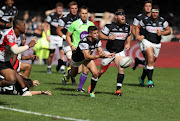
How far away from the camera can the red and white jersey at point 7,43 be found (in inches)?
401

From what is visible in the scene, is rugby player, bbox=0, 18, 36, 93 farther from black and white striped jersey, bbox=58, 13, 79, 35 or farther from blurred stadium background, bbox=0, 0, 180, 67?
blurred stadium background, bbox=0, 0, 180, 67

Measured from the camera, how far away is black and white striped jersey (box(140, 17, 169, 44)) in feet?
50.9

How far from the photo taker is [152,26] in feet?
51.0

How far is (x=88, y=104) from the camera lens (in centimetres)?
1039

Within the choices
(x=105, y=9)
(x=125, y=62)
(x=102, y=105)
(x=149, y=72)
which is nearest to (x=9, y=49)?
(x=102, y=105)

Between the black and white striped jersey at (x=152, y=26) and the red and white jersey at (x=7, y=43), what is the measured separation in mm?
6042

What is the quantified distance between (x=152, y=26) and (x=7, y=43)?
6.46 m

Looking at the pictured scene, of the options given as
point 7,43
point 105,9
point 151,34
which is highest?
point 7,43

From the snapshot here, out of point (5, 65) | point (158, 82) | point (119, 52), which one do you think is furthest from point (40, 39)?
point (5, 65)

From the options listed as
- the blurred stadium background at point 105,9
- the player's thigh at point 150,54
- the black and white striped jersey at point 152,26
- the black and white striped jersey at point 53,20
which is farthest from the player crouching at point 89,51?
the blurred stadium background at point 105,9

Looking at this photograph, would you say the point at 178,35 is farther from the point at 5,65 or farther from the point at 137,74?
the point at 5,65

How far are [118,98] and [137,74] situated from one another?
856 cm

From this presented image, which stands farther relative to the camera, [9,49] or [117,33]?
[117,33]

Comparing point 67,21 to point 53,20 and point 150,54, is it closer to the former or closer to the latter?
point 150,54
